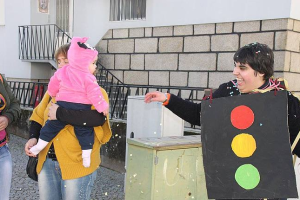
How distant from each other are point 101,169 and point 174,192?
3.83 metres

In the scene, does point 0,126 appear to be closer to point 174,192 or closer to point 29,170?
point 29,170

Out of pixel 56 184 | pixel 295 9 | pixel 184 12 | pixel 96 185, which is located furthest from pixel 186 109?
pixel 184 12

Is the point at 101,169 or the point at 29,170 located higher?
the point at 29,170

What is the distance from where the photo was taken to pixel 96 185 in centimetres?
559

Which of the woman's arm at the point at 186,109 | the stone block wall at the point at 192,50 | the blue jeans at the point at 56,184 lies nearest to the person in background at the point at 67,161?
the blue jeans at the point at 56,184

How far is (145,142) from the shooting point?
2949mm

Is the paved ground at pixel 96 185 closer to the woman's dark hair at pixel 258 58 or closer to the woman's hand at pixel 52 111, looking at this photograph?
the woman's hand at pixel 52 111

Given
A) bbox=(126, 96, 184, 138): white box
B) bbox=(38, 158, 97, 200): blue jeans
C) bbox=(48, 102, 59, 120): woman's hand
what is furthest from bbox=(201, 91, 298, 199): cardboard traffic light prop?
bbox=(126, 96, 184, 138): white box

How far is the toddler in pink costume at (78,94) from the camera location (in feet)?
8.09

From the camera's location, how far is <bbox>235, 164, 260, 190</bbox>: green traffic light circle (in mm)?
2049

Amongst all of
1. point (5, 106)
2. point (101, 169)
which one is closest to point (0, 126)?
point (5, 106)

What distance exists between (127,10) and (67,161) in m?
7.40

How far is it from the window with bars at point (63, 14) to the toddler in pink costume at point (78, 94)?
9.15m

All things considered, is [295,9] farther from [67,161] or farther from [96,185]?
[67,161]
